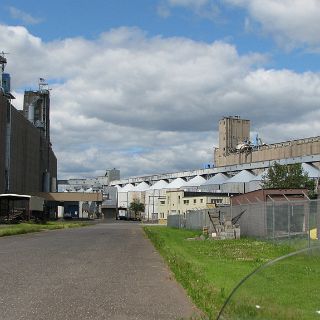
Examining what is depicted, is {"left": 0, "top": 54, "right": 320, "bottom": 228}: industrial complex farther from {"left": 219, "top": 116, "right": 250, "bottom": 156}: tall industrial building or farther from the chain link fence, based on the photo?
the chain link fence

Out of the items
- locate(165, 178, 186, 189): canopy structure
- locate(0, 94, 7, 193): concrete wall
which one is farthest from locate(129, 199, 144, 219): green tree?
locate(0, 94, 7, 193): concrete wall

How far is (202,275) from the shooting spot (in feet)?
43.6

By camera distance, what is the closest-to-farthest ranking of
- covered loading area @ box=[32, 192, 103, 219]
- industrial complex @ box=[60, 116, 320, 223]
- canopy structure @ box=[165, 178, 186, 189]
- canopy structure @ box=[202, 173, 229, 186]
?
industrial complex @ box=[60, 116, 320, 223] → covered loading area @ box=[32, 192, 103, 219] → canopy structure @ box=[202, 173, 229, 186] → canopy structure @ box=[165, 178, 186, 189]

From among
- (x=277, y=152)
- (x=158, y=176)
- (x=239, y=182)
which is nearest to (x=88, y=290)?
(x=239, y=182)

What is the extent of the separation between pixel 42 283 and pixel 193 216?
1528 inches

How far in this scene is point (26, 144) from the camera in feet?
347

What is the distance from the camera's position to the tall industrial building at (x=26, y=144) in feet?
294

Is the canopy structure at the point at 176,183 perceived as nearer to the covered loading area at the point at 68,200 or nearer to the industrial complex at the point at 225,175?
the industrial complex at the point at 225,175

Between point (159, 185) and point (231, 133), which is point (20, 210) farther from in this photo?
point (159, 185)

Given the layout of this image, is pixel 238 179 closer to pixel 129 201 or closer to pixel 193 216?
pixel 129 201

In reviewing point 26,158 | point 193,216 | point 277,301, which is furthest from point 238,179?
point 277,301

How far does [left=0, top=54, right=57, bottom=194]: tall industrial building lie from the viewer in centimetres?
8956

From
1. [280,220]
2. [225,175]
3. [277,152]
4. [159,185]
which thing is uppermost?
A: [277,152]

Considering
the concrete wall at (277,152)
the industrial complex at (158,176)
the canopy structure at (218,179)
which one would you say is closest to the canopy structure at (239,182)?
the industrial complex at (158,176)
